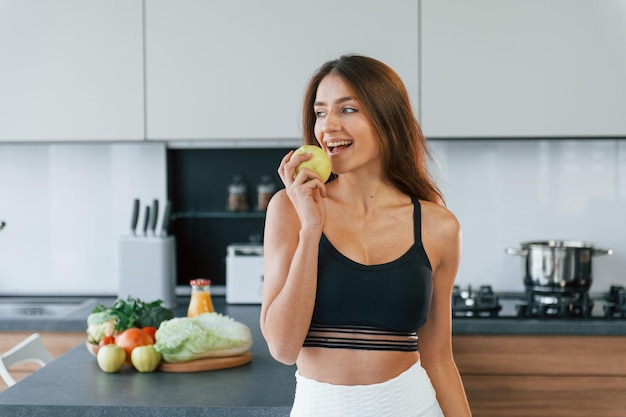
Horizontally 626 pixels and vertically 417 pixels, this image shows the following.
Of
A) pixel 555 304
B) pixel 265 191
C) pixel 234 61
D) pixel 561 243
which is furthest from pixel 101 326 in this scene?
pixel 561 243

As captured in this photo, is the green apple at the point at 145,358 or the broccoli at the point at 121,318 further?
the broccoli at the point at 121,318

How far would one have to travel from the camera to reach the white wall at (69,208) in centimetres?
389

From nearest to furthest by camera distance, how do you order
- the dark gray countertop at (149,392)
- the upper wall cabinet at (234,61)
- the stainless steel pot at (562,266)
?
the dark gray countertop at (149,392)
the stainless steel pot at (562,266)
the upper wall cabinet at (234,61)

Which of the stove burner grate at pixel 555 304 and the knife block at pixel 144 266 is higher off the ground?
the knife block at pixel 144 266

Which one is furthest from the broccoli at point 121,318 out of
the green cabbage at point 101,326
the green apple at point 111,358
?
the green apple at point 111,358

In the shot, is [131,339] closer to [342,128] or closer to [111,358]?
[111,358]

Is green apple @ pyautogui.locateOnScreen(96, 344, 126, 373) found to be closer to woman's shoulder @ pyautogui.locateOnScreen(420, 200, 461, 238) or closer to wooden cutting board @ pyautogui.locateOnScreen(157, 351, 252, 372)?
wooden cutting board @ pyautogui.locateOnScreen(157, 351, 252, 372)

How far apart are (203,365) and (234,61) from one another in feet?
4.91

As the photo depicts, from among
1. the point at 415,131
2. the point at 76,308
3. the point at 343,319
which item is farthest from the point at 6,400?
the point at 76,308

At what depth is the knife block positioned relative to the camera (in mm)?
3588

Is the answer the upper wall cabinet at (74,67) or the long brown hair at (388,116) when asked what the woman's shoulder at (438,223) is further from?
the upper wall cabinet at (74,67)

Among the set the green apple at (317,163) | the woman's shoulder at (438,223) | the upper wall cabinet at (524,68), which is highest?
the upper wall cabinet at (524,68)

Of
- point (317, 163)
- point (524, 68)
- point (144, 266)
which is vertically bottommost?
point (144, 266)

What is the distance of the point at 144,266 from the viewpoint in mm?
3592
